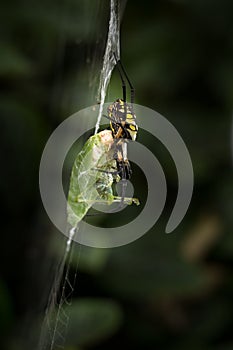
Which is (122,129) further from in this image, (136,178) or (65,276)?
(136,178)

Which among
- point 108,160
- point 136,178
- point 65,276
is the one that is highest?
point 136,178

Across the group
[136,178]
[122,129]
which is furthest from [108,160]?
[136,178]

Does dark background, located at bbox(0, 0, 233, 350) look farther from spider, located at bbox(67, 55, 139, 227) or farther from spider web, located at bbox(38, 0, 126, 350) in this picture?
spider, located at bbox(67, 55, 139, 227)

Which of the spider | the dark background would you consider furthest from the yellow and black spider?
the dark background

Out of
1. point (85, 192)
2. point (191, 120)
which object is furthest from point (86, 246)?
point (85, 192)

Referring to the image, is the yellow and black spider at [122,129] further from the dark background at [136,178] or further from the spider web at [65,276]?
the dark background at [136,178]

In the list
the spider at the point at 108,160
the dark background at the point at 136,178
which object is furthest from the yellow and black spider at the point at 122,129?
the dark background at the point at 136,178
